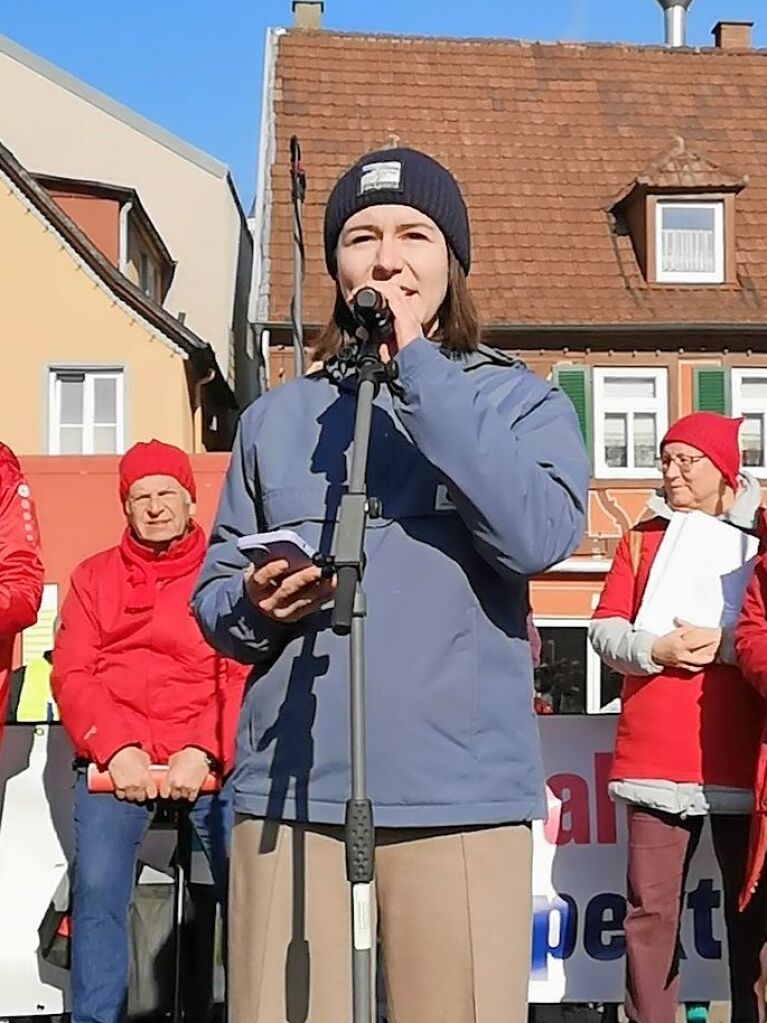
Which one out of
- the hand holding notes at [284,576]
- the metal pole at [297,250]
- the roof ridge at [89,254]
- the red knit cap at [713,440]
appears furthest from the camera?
the roof ridge at [89,254]

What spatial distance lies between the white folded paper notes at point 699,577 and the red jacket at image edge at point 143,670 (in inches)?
49.2

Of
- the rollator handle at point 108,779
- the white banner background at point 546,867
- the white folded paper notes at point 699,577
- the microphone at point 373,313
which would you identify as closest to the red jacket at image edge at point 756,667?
the white folded paper notes at point 699,577

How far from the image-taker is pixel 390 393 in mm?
2518

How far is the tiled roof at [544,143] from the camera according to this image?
78.7 ft

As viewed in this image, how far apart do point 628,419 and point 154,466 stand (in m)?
19.2

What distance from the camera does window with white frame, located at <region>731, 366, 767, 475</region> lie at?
24031mm

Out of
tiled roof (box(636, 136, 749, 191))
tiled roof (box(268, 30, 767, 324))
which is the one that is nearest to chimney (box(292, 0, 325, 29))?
tiled roof (box(268, 30, 767, 324))

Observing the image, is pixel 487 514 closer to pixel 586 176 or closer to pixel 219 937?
pixel 219 937

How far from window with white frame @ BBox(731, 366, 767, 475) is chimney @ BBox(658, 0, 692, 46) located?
895 cm

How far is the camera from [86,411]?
77.1 feet

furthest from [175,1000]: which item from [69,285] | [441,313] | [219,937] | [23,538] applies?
[69,285]

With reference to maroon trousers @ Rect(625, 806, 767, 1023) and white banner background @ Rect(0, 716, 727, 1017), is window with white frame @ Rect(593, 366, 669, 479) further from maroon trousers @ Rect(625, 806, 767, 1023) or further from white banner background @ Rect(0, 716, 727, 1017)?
maroon trousers @ Rect(625, 806, 767, 1023)

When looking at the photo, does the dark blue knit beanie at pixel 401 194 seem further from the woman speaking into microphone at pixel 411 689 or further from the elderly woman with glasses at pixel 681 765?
the elderly woman with glasses at pixel 681 765

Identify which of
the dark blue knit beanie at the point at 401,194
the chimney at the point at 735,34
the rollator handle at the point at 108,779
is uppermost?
the chimney at the point at 735,34
